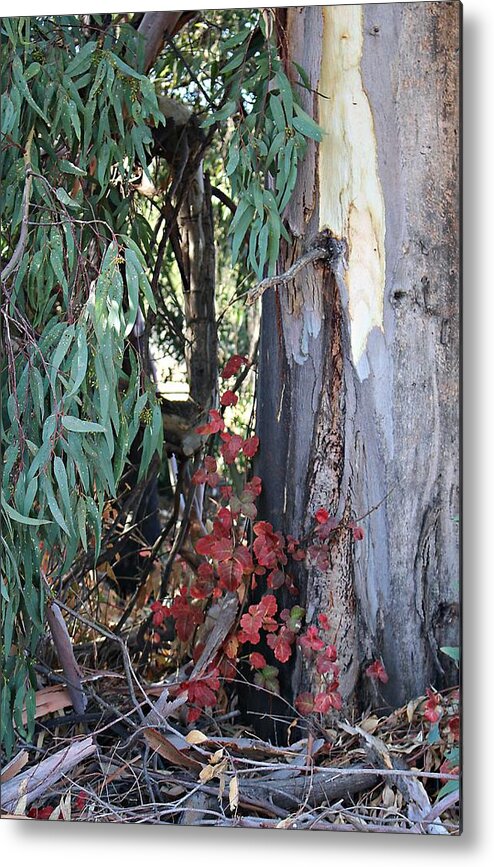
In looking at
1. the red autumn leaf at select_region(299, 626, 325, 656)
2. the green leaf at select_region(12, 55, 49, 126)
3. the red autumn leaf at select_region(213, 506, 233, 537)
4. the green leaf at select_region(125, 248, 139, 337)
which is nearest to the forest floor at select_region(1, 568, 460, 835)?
the red autumn leaf at select_region(299, 626, 325, 656)

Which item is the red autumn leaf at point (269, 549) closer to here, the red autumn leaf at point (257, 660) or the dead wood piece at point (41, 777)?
the red autumn leaf at point (257, 660)

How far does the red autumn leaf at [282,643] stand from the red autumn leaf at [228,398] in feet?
1.18

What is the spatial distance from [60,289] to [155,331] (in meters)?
0.17

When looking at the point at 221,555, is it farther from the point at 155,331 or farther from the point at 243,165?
the point at 243,165

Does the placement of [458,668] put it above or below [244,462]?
below

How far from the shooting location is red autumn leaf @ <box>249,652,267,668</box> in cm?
175

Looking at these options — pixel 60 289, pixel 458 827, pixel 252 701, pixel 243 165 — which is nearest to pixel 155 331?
pixel 60 289

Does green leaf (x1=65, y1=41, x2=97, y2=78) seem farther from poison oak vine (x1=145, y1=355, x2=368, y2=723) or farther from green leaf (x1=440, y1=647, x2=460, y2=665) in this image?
green leaf (x1=440, y1=647, x2=460, y2=665)

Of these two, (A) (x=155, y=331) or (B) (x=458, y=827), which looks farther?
(A) (x=155, y=331)

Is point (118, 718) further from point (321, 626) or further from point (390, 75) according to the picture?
point (390, 75)

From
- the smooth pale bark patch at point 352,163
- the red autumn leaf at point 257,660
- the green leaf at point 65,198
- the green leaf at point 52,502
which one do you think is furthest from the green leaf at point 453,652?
the green leaf at point 65,198

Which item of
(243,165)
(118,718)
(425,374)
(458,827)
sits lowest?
(458,827)

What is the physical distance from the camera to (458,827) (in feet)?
5.46

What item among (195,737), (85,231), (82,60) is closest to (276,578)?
(195,737)
